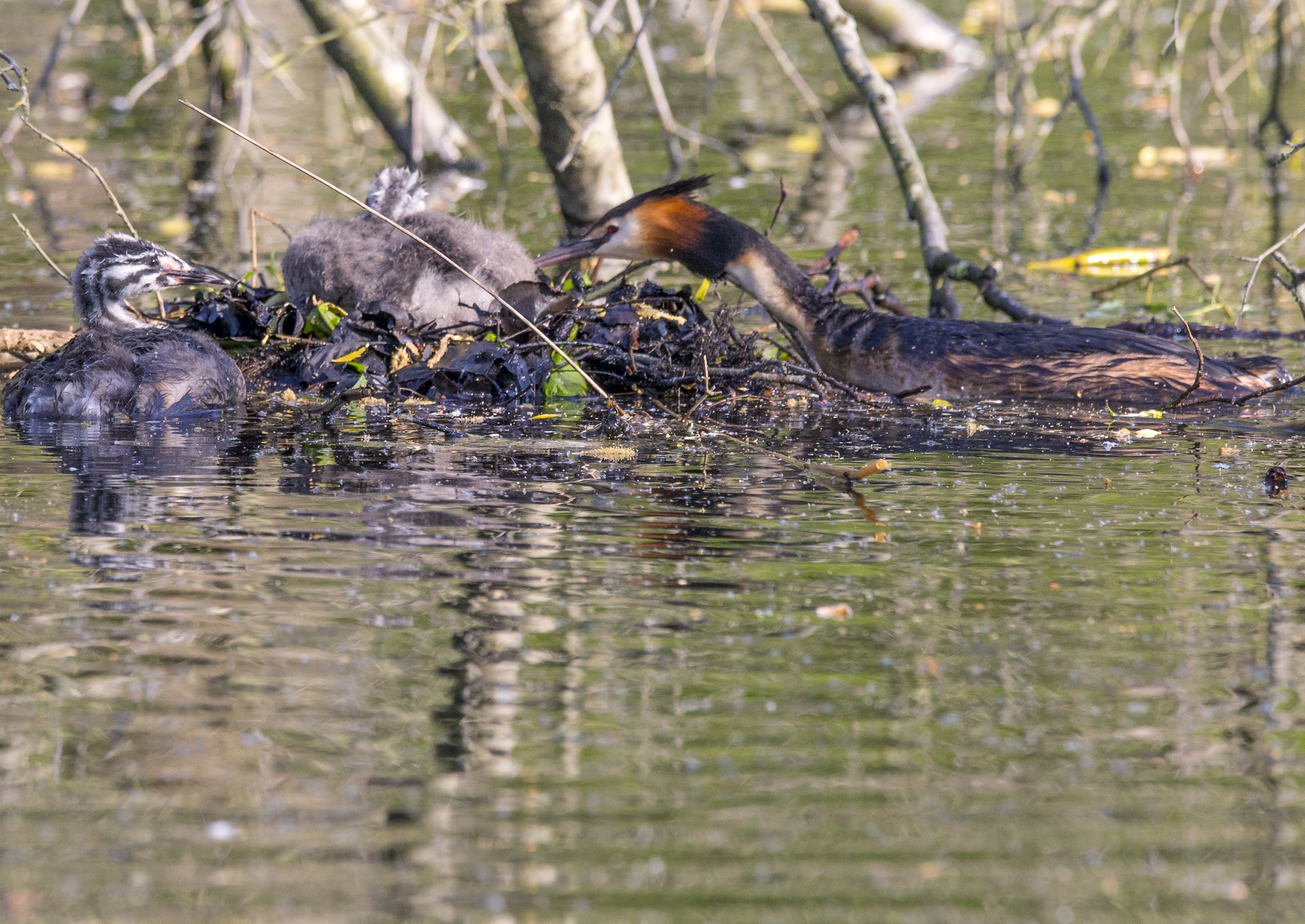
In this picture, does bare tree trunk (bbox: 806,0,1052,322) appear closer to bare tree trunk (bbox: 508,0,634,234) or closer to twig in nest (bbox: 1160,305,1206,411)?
twig in nest (bbox: 1160,305,1206,411)

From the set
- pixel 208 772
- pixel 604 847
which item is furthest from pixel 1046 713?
pixel 208 772

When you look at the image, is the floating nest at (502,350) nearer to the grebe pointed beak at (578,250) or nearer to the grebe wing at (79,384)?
the grebe pointed beak at (578,250)

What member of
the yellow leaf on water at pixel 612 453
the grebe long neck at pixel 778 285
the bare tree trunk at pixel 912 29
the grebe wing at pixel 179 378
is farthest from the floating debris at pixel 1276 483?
the bare tree trunk at pixel 912 29

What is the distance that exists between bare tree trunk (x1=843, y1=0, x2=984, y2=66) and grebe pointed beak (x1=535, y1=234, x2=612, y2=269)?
9.51 metres

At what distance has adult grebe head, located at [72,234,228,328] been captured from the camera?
6059 millimetres

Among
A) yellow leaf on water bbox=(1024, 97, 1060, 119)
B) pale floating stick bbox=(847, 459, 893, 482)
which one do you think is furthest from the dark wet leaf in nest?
yellow leaf on water bbox=(1024, 97, 1060, 119)

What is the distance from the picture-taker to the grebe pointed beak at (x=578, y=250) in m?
6.69

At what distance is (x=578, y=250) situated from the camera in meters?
6.72

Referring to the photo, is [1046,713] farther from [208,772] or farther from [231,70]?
[231,70]

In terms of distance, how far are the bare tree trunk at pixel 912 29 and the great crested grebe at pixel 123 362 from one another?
10.6m

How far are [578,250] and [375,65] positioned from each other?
13.1 ft

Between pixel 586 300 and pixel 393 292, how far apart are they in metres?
0.81

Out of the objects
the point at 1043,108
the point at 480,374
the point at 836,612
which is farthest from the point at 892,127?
the point at 1043,108

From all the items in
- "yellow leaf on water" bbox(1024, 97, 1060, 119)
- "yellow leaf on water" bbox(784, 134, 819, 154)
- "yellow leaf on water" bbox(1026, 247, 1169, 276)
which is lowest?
"yellow leaf on water" bbox(1026, 247, 1169, 276)
